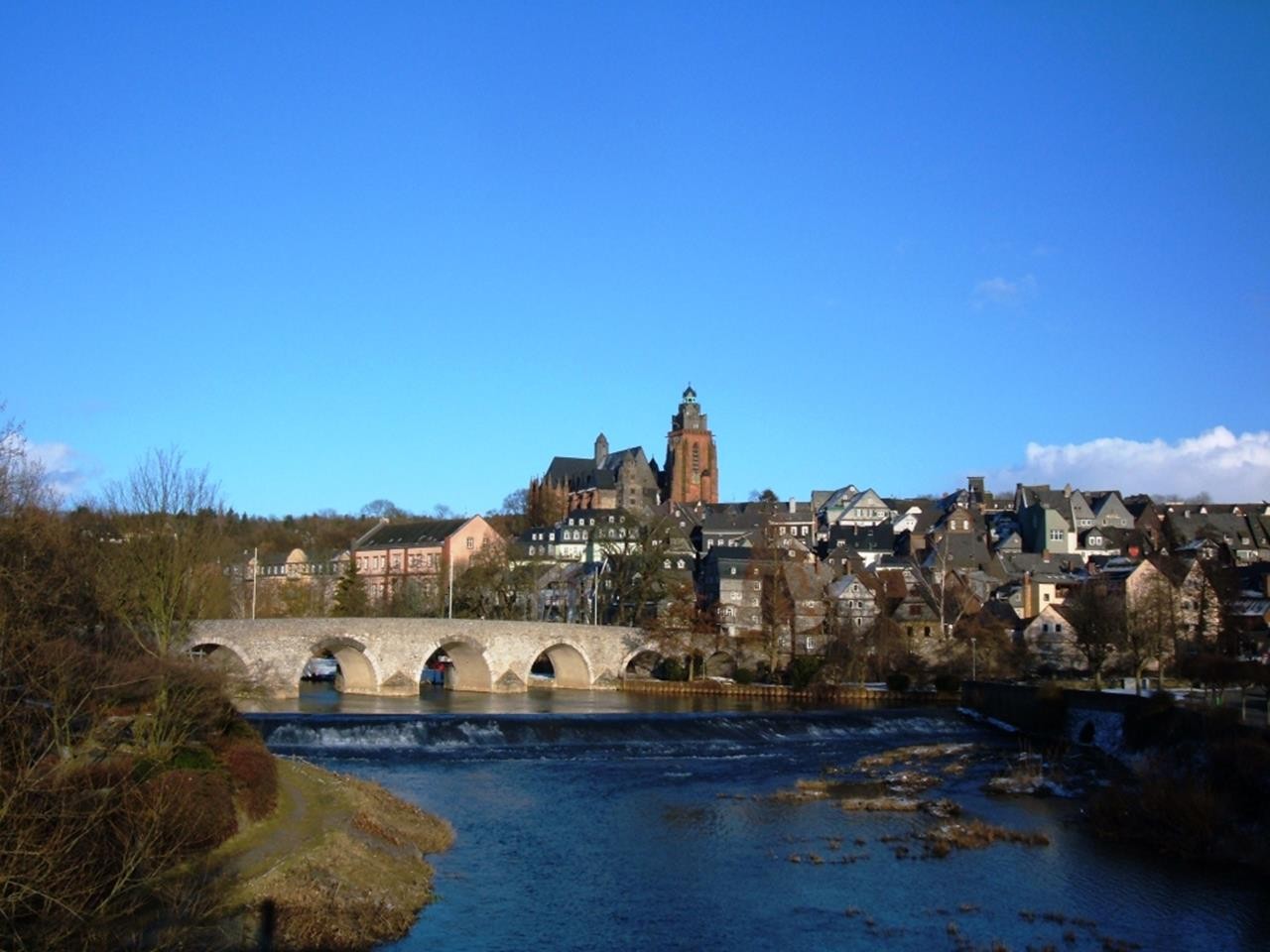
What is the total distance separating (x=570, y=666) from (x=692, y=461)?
7151 centimetres

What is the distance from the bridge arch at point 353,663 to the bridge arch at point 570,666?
810cm

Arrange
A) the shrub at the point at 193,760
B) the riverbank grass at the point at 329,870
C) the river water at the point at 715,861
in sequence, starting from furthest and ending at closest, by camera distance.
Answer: the shrub at the point at 193,760
the river water at the point at 715,861
the riverbank grass at the point at 329,870

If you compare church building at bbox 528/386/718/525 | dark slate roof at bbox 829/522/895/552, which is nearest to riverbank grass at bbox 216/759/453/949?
dark slate roof at bbox 829/522/895/552

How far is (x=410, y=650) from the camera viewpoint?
53.6 meters

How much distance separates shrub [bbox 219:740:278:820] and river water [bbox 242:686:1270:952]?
3.06 m

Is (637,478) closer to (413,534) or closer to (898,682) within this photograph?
(413,534)

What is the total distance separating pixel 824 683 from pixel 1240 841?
108ft

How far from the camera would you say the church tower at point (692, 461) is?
130 metres

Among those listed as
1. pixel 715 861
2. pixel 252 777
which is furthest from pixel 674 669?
pixel 252 777

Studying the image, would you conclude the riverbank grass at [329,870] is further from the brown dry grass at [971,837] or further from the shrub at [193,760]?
the brown dry grass at [971,837]

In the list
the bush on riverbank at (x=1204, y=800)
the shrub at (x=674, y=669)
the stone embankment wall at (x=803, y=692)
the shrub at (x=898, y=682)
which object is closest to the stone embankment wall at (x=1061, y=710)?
the stone embankment wall at (x=803, y=692)

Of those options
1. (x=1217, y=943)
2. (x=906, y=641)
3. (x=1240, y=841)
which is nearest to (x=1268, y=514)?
(x=906, y=641)

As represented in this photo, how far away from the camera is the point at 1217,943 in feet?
61.6

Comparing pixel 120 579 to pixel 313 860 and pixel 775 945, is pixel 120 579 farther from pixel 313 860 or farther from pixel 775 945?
pixel 775 945
